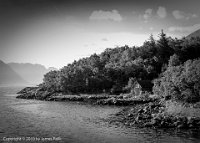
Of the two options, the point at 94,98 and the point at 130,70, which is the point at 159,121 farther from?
the point at 130,70

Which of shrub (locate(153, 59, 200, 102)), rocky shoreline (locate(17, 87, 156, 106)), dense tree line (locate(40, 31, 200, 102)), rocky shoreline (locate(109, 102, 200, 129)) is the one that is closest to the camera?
rocky shoreline (locate(109, 102, 200, 129))

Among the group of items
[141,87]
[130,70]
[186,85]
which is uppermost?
[130,70]

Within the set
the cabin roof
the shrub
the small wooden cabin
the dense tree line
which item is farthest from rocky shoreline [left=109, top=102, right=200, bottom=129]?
the dense tree line

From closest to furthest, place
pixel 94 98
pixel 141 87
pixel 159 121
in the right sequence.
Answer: pixel 159 121
pixel 141 87
pixel 94 98

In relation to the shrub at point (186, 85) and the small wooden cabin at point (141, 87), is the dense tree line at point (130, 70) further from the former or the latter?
the shrub at point (186, 85)

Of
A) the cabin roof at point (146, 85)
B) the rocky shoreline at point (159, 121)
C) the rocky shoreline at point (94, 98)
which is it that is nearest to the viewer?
the rocky shoreline at point (159, 121)

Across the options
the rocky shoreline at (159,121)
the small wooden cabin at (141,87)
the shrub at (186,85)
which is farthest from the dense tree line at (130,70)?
the rocky shoreline at (159,121)

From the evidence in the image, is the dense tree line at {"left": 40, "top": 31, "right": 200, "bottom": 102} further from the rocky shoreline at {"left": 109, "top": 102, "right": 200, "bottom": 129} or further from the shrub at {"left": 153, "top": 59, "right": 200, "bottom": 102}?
the rocky shoreline at {"left": 109, "top": 102, "right": 200, "bottom": 129}

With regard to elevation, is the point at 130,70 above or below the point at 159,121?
above

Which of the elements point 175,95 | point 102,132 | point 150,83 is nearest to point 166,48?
point 150,83

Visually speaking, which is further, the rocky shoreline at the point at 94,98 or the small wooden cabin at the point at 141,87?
the small wooden cabin at the point at 141,87

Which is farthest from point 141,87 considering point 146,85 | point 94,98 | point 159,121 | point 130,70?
point 159,121

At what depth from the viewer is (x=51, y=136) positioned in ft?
157

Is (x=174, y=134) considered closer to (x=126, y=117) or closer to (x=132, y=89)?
(x=126, y=117)
